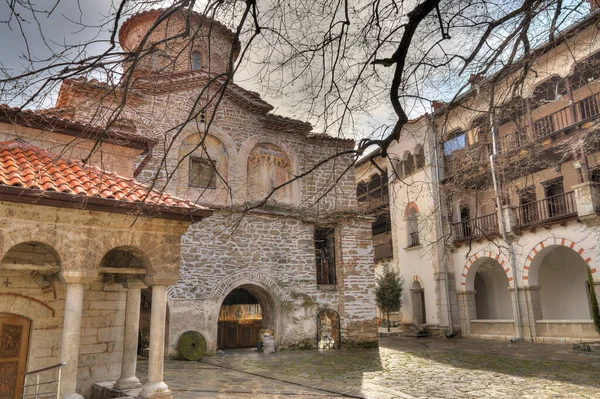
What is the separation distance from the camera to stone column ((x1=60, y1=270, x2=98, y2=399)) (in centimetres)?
534

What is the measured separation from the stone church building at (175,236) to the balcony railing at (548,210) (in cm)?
549

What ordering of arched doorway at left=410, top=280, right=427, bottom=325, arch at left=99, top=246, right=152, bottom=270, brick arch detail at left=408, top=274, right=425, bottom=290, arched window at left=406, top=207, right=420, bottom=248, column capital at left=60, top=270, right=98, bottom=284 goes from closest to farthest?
1. column capital at left=60, top=270, right=98, bottom=284
2. arch at left=99, top=246, right=152, bottom=270
3. brick arch detail at left=408, top=274, right=425, bottom=290
4. arched doorway at left=410, top=280, right=427, bottom=325
5. arched window at left=406, top=207, right=420, bottom=248

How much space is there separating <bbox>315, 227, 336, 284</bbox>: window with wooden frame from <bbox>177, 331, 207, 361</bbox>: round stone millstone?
14.2ft

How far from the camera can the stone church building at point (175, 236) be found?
5.71 metres

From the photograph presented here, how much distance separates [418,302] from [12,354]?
16.8 metres

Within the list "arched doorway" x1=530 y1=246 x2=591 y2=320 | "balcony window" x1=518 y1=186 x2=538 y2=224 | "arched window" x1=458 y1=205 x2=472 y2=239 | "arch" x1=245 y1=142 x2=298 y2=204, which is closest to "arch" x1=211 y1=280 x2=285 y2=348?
"arch" x1=245 y1=142 x2=298 y2=204

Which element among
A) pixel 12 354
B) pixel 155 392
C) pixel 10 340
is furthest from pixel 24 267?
pixel 155 392

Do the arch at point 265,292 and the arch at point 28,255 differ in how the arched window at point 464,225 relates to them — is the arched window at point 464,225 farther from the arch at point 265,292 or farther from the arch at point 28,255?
the arch at point 28,255

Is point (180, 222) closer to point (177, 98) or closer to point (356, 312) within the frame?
point (177, 98)

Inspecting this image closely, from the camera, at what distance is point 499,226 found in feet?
53.4

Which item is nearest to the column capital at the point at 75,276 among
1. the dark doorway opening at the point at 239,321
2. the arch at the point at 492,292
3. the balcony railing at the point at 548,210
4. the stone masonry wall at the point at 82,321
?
the stone masonry wall at the point at 82,321

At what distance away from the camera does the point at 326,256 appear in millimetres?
14938

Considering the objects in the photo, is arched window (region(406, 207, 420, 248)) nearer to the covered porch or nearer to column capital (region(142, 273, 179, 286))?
the covered porch

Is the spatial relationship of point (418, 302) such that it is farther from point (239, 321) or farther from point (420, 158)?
point (239, 321)
